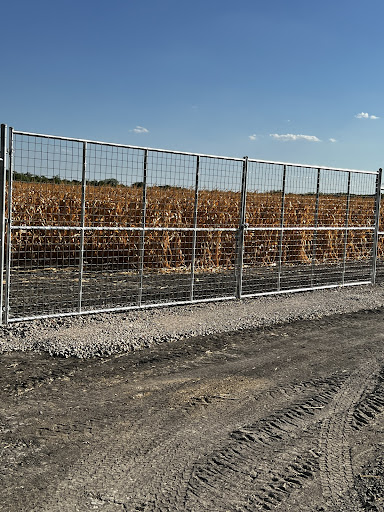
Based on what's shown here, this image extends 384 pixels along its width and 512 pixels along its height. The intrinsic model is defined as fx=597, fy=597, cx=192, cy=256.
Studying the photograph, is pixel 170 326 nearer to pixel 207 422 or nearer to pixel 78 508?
pixel 207 422

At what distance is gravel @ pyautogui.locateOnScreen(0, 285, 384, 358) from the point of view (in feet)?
25.0

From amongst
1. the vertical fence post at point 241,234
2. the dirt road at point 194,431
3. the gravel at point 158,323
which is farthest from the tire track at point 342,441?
the vertical fence post at point 241,234

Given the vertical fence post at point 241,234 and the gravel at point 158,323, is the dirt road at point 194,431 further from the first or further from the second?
the vertical fence post at point 241,234

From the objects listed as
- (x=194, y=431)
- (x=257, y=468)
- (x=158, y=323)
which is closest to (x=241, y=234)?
(x=158, y=323)

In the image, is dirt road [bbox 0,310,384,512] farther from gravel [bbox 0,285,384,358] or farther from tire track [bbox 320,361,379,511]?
gravel [bbox 0,285,384,358]

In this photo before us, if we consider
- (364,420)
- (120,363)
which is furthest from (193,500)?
(120,363)

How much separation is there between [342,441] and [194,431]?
120 cm

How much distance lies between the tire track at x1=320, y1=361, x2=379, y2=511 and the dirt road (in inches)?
0.5

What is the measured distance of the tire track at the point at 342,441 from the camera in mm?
3936

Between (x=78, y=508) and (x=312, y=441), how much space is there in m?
2.02

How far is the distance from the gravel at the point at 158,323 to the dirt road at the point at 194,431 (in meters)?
0.38

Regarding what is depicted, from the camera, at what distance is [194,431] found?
16.1 feet

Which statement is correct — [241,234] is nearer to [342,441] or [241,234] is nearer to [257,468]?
[342,441]

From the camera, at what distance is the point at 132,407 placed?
5.42 metres
